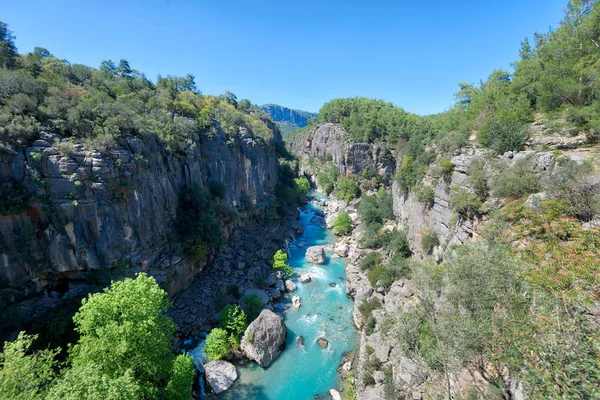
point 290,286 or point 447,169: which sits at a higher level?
point 447,169

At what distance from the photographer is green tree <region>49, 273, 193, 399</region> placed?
8.40 m

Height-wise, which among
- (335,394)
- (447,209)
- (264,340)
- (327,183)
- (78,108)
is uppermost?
(78,108)

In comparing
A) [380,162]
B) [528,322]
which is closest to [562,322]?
[528,322]

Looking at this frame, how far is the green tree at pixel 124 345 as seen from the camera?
8.40m

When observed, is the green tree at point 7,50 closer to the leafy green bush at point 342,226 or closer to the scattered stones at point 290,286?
the scattered stones at point 290,286

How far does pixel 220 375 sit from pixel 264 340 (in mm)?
3312

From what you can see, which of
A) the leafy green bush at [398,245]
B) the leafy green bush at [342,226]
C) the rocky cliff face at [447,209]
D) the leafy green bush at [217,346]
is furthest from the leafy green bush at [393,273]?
the leafy green bush at [342,226]

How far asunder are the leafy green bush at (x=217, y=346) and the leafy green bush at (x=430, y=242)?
16.8 metres

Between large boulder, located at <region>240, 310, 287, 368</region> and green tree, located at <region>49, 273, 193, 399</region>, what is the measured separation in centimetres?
520

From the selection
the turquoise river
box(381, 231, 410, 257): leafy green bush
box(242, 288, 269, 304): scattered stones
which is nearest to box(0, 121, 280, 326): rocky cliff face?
box(242, 288, 269, 304): scattered stones

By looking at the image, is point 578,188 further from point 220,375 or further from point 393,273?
point 220,375

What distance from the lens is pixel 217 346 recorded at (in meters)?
16.3

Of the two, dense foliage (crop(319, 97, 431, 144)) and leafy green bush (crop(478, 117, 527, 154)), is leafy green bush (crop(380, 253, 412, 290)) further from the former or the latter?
dense foliage (crop(319, 97, 431, 144))

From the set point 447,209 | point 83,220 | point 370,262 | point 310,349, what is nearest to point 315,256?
point 370,262
